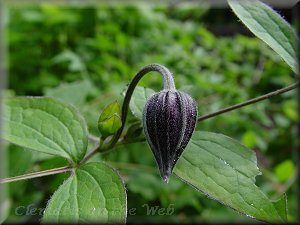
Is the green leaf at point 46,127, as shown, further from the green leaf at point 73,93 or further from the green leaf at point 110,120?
the green leaf at point 73,93

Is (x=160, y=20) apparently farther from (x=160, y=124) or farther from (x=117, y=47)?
(x=160, y=124)

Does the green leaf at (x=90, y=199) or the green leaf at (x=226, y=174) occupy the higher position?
the green leaf at (x=226, y=174)

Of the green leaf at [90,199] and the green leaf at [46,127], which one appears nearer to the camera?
the green leaf at [90,199]

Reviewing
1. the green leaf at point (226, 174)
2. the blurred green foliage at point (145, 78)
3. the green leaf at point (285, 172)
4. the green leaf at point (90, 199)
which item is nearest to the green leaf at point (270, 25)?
the green leaf at point (226, 174)

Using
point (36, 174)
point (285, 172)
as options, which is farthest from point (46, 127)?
point (285, 172)

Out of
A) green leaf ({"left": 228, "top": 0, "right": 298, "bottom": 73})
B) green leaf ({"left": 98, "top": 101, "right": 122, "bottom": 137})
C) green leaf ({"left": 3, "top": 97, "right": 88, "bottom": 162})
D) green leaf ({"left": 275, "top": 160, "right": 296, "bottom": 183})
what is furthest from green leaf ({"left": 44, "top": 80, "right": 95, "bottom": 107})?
green leaf ({"left": 275, "top": 160, "right": 296, "bottom": 183})

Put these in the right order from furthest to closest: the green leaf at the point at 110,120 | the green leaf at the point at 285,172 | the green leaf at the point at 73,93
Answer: the green leaf at the point at 285,172
the green leaf at the point at 73,93
the green leaf at the point at 110,120

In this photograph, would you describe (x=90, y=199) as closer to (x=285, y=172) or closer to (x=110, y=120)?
(x=110, y=120)
